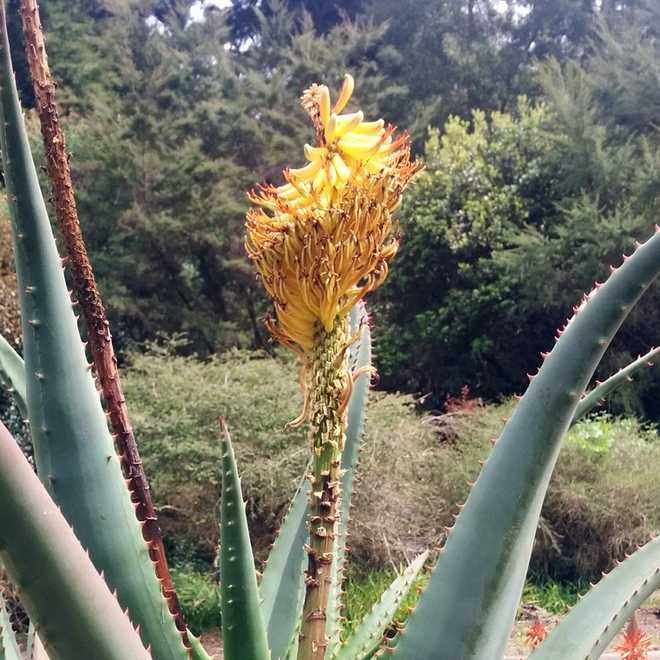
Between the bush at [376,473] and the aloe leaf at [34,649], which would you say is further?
the bush at [376,473]

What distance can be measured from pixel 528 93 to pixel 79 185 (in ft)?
29.6

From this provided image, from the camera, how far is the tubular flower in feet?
3.63

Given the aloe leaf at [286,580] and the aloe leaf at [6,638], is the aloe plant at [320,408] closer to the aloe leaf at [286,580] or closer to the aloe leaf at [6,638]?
the aloe leaf at [6,638]

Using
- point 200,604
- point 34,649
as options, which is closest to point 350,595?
point 200,604

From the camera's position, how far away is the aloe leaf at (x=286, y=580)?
1483 mm

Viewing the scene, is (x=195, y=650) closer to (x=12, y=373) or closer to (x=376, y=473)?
(x=12, y=373)

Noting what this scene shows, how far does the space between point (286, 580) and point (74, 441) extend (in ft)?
1.67

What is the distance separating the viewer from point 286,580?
151 cm

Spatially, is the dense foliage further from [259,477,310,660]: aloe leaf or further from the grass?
[259,477,310,660]: aloe leaf

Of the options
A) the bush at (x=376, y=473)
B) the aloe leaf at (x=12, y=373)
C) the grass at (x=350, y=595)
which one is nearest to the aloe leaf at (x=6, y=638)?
the aloe leaf at (x=12, y=373)

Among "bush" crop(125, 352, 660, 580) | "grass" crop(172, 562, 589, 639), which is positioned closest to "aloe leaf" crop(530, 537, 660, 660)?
"grass" crop(172, 562, 589, 639)

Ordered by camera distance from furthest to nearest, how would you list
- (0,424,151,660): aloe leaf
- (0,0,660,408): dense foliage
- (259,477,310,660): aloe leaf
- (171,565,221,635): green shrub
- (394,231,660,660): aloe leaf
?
1. (0,0,660,408): dense foliage
2. (171,565,221,635): green shrub
3. (259,477,310,660): aloe leaf
4. (394,231,660,660): aloe leaf
5. (0,424,151,660): aloe leaf

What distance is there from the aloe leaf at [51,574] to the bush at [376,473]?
5.42 metres

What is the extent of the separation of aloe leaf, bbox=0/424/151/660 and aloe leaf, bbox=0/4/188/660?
1.10 feet
